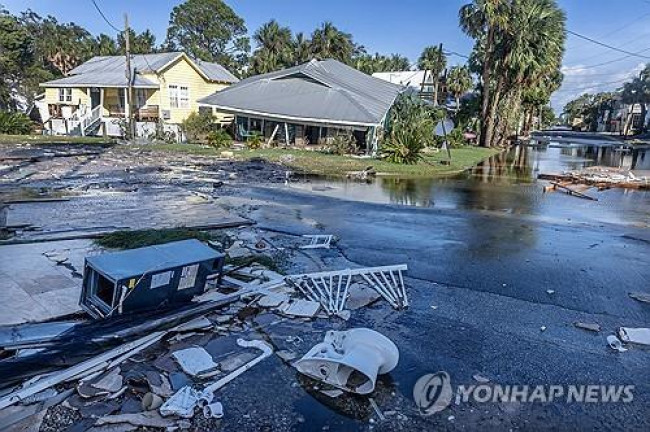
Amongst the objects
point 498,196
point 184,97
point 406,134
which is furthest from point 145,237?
point 184,97

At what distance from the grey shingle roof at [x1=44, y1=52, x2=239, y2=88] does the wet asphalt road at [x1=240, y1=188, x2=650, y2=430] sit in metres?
25.8

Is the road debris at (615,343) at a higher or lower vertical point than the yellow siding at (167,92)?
lower

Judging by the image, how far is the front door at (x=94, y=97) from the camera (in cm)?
3452

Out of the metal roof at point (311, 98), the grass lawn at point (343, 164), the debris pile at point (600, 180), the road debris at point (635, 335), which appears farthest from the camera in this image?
the metal roof at point (311, 98)

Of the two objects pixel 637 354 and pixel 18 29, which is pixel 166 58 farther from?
pixel 637 354

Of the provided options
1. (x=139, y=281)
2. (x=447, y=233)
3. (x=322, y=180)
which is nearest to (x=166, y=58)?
(x=322, y=180)

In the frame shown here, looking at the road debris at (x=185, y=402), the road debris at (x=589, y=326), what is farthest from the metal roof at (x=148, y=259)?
the road debris at (x=589, y=326)

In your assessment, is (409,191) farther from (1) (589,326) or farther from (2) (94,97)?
(2) (94,97)

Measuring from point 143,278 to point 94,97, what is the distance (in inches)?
1366

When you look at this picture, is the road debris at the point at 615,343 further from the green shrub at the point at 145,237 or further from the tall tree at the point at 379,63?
the tall tree at the point at 379,63

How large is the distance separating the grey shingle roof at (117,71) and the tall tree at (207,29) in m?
30.4

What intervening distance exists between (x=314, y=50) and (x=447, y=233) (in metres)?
39.9

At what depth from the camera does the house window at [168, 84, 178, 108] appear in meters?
34.8

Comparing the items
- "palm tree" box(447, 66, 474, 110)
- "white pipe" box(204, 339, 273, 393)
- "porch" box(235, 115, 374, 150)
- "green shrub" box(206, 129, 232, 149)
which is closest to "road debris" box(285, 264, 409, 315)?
"white pipe" box(204, 339, 273, 393)
